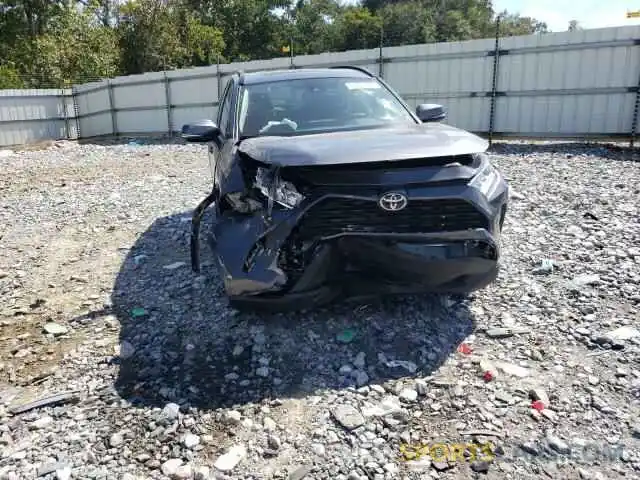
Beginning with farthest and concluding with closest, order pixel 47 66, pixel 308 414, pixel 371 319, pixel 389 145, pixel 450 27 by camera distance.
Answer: pixel 450 27, pixel 47 66, pixel 371 319, pixel 389 145, pixel 308 414

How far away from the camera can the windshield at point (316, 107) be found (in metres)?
3.88

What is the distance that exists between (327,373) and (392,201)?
3.25ft

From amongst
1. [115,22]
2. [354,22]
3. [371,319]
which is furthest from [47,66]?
[371,319]

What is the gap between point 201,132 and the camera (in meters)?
4.15

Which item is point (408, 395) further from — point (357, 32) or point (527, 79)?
point (357, 32)

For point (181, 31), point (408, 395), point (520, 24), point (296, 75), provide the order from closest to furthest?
point (408, 395)
point (296, 75)
point (181, 31)
point (520, 24)

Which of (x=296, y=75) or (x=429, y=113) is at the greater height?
(x=296, y=75)

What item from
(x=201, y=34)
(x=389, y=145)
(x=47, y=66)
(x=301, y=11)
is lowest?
(x=389, y=145)

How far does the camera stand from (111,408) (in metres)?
2.65

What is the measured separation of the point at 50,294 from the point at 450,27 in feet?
119

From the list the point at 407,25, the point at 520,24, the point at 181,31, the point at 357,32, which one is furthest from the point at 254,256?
the point at 520,24

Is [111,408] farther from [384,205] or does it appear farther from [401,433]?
[384,205]

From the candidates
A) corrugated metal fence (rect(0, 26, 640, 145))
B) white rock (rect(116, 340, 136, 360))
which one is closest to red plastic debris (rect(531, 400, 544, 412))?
white rock (rect(116, 340, 136, 360))

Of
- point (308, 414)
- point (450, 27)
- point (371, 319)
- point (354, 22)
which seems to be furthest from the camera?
point (450, 27)
